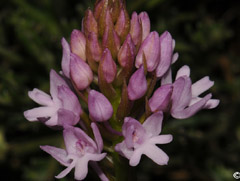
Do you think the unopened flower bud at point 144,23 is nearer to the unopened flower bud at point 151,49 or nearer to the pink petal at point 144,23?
the pink petal at point 144,23

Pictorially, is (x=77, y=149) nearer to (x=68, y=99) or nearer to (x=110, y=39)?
(x=68, y=99)

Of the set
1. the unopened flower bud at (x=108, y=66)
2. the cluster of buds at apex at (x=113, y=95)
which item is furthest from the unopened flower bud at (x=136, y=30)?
the unopened flower bud at (x=108, y=66)

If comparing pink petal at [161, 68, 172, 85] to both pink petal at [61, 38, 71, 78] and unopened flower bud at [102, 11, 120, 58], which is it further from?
pink petal at [61, 38, 71, 78]

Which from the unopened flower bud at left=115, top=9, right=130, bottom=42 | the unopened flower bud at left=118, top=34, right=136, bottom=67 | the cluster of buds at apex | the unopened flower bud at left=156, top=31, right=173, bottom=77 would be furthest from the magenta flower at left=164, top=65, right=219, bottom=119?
the unopened flower bud at left=115, top=9, right=130, bottom=42

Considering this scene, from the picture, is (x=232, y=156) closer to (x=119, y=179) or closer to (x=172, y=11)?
(x=172, y=11)

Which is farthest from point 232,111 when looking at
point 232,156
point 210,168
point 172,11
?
point 172,11

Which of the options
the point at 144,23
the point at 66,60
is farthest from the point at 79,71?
the point at 144,23
